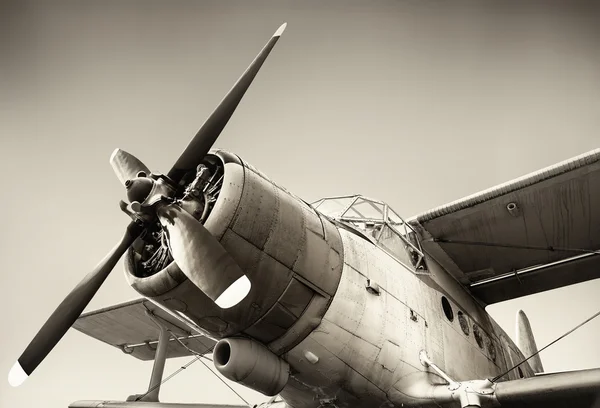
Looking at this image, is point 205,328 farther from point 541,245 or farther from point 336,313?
point 541,245

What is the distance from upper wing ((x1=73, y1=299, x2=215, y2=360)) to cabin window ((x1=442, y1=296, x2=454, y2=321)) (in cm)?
467

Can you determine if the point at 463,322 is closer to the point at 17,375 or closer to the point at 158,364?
the point at 158,364

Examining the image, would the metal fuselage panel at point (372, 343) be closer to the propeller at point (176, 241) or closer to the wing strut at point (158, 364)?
the propeller at point (176, 241)

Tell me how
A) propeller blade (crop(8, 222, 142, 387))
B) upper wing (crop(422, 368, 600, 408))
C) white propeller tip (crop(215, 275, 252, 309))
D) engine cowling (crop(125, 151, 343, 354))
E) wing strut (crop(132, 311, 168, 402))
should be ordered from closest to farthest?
1. white propeller tip (crop(215, 275, 252, 309))
2. engine cowling (crop(125, 151, 343, 354))
3. upper wing (crop(422, 368, 600, 408))
4. propeller blade (crop(8, 222, 142, 387))
5. wing strut (crop(132, 311, 168, 402))

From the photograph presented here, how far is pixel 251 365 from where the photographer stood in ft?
16.8

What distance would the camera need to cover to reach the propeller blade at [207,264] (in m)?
4.48

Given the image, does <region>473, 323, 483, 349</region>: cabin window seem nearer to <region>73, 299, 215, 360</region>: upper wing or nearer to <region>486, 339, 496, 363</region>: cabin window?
<region>486, 339, 496, 363</region>: cabin window

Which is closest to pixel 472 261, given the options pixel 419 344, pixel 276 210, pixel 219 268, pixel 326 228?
pixel 419 344

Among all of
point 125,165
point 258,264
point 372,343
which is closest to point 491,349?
point 372,343

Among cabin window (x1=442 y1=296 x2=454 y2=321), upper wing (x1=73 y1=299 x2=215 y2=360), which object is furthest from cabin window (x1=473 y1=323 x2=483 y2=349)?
upper wing (x1=73 y1=299 x2=215 y2=360)

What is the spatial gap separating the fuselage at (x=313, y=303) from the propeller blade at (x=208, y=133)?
187 mm

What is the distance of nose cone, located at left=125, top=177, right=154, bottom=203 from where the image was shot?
5117 mm

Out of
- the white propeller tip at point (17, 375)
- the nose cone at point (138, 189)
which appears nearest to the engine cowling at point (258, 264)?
the nose cone at point (138, 189)

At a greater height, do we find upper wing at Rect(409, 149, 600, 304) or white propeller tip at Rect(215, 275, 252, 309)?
upper wing at Rect(409, 149, 600, 304)
